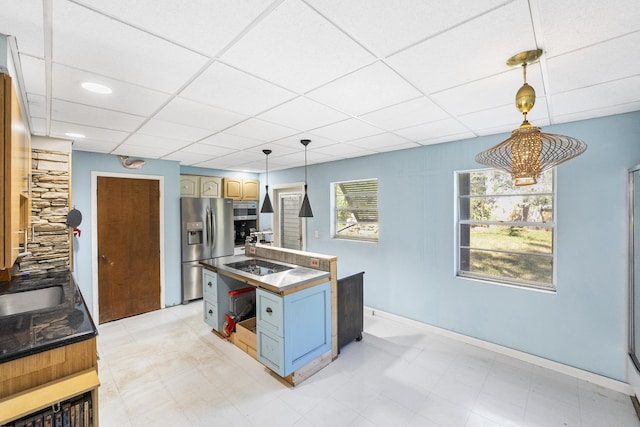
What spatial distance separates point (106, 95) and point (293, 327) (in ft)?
7.59

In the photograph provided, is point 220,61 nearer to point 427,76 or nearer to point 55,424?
point 427,76

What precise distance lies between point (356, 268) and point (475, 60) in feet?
11.0

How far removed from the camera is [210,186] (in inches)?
209

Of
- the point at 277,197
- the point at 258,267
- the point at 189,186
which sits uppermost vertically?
the point at 189,186

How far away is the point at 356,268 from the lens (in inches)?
172

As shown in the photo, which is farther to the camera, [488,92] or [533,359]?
[533,359]

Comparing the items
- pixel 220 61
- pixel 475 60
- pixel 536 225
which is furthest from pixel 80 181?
pixel 536 225

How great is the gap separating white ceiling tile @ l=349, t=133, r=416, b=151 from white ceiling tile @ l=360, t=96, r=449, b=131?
410 mm

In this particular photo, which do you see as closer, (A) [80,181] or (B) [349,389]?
(B) [349,389]

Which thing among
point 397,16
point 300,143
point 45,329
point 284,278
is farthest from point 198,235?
point 397,16

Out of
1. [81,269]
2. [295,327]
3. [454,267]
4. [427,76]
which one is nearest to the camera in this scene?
[427,76]

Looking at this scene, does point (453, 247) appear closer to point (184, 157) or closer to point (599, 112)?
point (599, 112)

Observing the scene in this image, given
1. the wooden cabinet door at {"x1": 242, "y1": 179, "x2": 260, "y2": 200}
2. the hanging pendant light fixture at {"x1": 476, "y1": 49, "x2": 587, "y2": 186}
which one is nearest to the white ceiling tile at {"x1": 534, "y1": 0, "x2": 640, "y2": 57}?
the hanging pendant light fixture at {"x1": 476, "y1": 49, "x2": 587, "y2": 186}

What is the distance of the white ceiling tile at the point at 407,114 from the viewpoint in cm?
217
